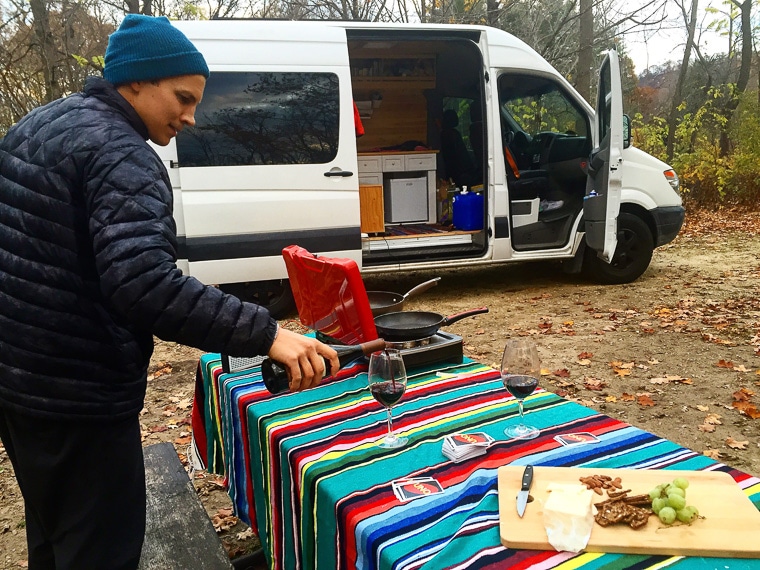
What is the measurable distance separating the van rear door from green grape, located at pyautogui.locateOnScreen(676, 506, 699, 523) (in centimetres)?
502

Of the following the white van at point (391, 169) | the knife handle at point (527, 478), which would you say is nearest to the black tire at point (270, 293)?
the white van at point (391, 169)

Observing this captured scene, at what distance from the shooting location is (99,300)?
145 cm

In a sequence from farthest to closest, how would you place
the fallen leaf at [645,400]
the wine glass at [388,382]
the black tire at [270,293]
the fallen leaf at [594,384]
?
the black tire at [270,293] < the fallen leaf at [594,384] < the fallen leaf at [645,400] < the wine glass at [388,382]

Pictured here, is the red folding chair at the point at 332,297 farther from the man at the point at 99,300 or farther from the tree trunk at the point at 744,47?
the tree trunk at the point at 744,47

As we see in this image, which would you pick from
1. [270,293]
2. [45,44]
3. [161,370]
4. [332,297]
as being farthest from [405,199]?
[332,297]

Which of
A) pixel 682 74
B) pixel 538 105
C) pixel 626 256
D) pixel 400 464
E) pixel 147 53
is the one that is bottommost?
pixel 626 256

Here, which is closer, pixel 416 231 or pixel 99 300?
pixel 99 300

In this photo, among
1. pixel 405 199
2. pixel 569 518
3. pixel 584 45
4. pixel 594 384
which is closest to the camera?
pixel 569 518

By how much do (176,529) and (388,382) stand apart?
94 centimetres

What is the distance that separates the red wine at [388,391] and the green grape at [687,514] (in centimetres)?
72

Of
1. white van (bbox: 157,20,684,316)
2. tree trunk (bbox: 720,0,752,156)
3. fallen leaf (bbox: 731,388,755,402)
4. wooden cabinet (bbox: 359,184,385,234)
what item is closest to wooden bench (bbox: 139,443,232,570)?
white van (bbox: 157,20,684,316)

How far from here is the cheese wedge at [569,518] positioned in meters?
1.11

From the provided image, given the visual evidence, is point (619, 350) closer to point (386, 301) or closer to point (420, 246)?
point (420, 246)

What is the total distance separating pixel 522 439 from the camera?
5.20 ft
